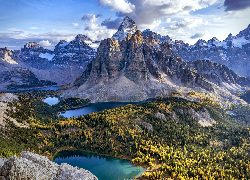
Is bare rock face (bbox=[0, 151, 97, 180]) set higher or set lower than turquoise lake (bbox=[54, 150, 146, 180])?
higher

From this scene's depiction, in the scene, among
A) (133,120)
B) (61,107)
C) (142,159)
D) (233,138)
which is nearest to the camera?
(142,159)

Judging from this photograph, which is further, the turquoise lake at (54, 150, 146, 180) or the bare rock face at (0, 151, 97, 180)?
the turquoise lake at (54, 150, 146, 180)

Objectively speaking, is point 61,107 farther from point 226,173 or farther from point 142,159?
point 226,173

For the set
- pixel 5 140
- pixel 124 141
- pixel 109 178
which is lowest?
pixel 109 178

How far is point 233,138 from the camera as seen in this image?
102438mm

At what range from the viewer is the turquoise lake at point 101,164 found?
67.7 metres

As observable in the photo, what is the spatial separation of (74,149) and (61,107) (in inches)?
4378

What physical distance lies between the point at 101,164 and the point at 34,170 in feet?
156

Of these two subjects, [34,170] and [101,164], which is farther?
[101,164]

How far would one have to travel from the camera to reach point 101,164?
76125 mm

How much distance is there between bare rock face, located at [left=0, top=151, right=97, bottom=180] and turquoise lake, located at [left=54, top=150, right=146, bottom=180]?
935 inches

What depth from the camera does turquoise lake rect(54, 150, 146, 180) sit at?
67.7 metres

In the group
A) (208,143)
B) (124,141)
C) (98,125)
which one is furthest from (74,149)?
(208,143)

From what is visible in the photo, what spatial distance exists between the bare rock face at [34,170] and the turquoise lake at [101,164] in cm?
2374
